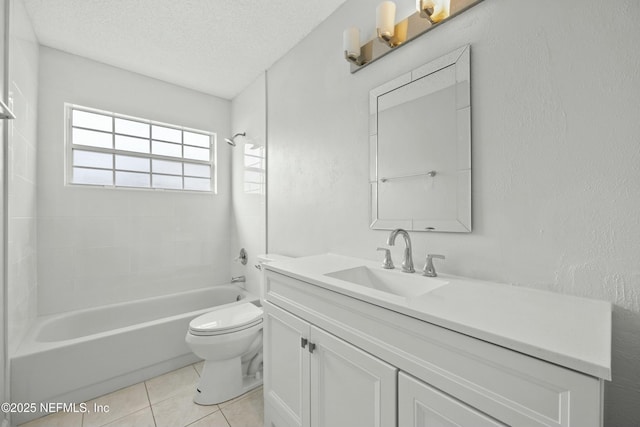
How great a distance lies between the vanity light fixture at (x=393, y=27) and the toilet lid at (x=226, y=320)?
5.70 feet

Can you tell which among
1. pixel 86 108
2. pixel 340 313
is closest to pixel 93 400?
pixel 340 313

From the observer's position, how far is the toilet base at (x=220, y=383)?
1628 mm

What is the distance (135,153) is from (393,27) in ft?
8.12

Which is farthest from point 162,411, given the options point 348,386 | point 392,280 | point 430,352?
point 430,352

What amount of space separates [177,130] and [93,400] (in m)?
2.35

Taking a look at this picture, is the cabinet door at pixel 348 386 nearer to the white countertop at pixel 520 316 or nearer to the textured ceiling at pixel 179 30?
the white countertop at pixel 520 316

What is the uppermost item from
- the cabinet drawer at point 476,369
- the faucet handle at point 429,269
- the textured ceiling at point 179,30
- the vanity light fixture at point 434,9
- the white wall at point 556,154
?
the textured ceiling at point 179,30

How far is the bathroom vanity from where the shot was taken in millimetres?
511

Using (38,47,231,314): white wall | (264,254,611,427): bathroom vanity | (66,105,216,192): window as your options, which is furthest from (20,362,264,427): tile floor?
(66,105,216,192): window

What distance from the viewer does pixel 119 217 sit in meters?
2.31

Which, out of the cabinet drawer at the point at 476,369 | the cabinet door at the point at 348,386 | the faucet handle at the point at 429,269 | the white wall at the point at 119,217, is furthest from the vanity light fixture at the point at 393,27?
the white wall at the point at 119,217

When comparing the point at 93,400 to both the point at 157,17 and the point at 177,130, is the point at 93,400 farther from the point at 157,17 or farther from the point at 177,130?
the point at 157,17

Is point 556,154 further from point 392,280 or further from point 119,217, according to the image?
point 119,217

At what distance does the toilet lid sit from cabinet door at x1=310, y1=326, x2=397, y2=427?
808 millimetres
